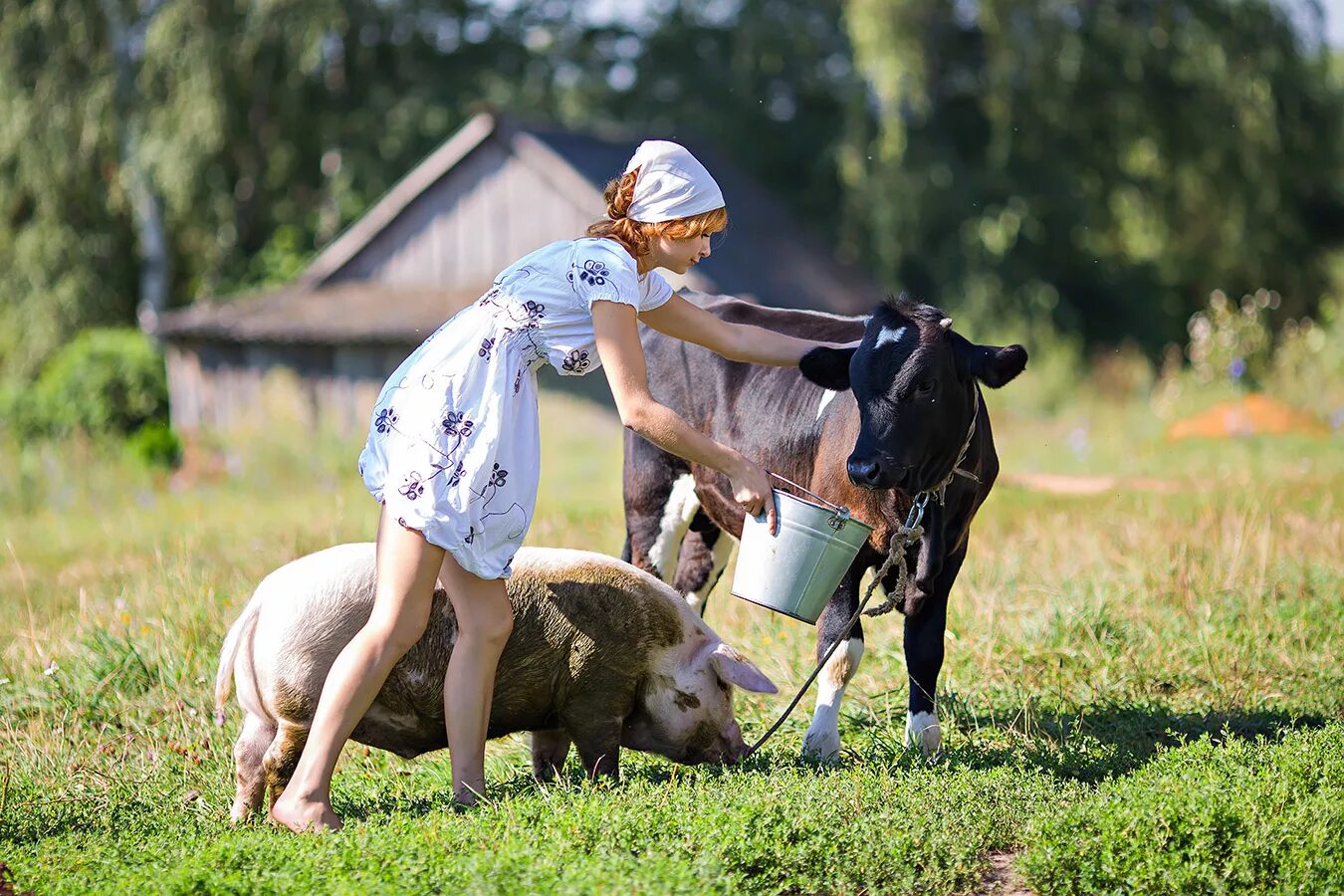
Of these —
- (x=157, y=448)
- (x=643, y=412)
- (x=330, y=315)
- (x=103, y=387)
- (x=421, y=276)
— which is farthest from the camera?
(x=103, y=387)

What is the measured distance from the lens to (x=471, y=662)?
15.6 feet

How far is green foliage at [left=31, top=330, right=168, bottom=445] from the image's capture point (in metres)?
25.4

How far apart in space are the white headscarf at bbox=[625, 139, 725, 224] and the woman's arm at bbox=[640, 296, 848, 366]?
46cm

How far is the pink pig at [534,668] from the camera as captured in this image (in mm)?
4926

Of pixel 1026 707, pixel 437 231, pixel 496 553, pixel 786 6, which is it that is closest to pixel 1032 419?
pixel 437 231

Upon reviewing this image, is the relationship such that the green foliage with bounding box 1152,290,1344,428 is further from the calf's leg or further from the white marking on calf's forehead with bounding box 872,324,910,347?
the white marking on calf's forehead with bounding box 872,324,910,347

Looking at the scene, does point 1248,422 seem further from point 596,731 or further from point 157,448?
point 157,448

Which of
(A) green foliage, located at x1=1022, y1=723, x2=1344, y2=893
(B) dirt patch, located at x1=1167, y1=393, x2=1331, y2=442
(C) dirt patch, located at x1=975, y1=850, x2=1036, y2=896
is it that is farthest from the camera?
(B) dirt patch, located at x1=1167, y1=393, x2=1331, y2=442

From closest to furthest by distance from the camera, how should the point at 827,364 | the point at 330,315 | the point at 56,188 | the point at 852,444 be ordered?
the point at 827,364
the point at 852,444
the point at 330,315
the point at 56,188

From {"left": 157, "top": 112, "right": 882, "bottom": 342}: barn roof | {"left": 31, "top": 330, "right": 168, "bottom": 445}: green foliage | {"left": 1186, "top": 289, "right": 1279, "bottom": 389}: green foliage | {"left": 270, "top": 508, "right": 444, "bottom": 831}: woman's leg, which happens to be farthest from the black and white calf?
{"left": 31, "top": 330, "right": 168, "bottom": 445}: green foliage

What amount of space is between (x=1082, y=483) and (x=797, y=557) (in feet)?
29.6

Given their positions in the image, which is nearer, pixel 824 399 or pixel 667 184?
pixel 667 184

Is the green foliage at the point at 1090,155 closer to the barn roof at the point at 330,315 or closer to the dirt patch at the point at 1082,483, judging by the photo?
the barn roof at the point at 330,315

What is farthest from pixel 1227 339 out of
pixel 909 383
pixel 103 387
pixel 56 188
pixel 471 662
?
pixel 56 188
